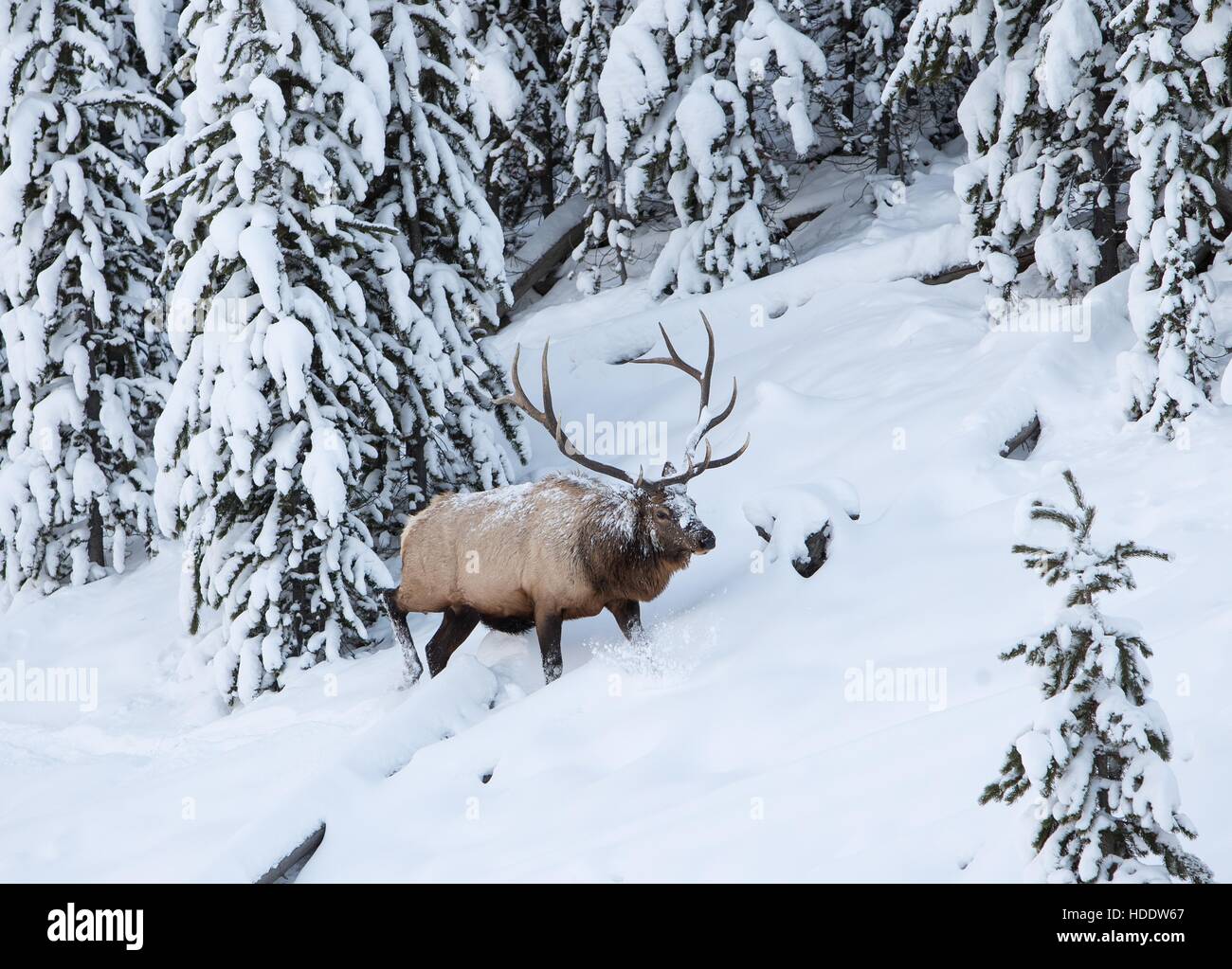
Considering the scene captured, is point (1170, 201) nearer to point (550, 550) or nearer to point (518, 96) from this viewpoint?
point (550, 550)

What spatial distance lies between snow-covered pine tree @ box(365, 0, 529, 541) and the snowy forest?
5 centimetres

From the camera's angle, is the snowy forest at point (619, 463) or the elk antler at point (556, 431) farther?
the elk antler at point (556, 431)

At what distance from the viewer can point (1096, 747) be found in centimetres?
335

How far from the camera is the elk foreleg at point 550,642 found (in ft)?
25.3

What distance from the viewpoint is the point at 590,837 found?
5.22 meters

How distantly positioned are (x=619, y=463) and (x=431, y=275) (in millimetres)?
2514

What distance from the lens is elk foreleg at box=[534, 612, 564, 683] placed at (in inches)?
303

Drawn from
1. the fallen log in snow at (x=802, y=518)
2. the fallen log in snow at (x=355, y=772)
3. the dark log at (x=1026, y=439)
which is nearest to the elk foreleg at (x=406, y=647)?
the fallen log in snow at (x=355, y=772)

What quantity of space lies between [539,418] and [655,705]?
2.84 meters

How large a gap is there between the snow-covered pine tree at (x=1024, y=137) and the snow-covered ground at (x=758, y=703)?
26.1 inches

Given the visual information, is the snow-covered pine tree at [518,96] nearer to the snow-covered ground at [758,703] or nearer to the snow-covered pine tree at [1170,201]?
the snow-covered ground at [758,703]

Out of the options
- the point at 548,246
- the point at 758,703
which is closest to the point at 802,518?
the point at 758,703
